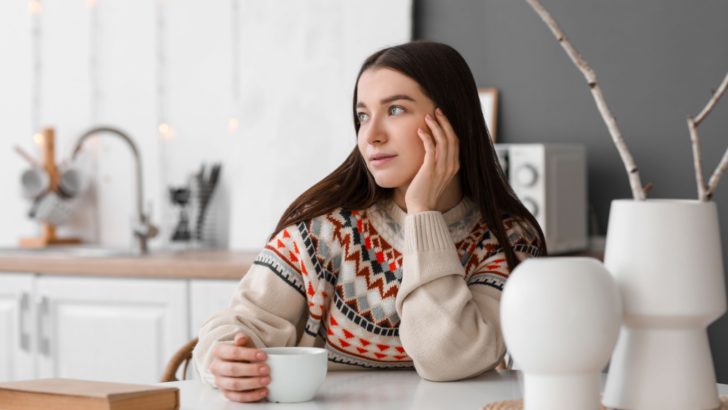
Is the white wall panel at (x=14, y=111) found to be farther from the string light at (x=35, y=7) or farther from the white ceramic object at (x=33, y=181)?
the white ceramic object at (x=33, y=181)

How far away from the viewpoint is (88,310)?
2963mm

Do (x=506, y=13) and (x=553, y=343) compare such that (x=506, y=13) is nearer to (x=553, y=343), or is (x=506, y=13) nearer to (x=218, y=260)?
(x=218, y=260)

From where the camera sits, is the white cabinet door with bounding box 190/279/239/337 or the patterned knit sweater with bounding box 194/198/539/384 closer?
the patterned knit sweater with bounding box 194/198/539/384

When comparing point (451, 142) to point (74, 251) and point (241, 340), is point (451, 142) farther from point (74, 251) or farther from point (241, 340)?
point (74, 251)

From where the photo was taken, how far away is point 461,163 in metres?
1.71

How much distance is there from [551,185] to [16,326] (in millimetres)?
1633

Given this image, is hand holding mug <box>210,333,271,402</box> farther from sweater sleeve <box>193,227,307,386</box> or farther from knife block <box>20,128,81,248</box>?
knife block <box>20,128,81,248</box>

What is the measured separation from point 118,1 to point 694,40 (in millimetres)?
1932

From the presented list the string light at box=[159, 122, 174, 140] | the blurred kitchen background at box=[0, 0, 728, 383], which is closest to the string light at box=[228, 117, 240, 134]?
the blurred kitchen background at box=[0, 0, 728, 383]

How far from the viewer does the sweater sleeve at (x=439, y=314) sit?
1455 mm

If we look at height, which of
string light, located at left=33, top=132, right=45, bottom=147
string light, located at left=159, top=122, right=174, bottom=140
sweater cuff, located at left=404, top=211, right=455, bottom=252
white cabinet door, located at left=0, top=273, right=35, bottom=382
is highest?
string light, located at left=159, top=122, right=174, bottom=140

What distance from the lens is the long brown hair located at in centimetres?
165

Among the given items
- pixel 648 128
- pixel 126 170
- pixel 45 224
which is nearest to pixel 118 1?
pixel 126 170

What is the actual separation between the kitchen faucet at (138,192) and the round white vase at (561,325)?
2.35 metres
